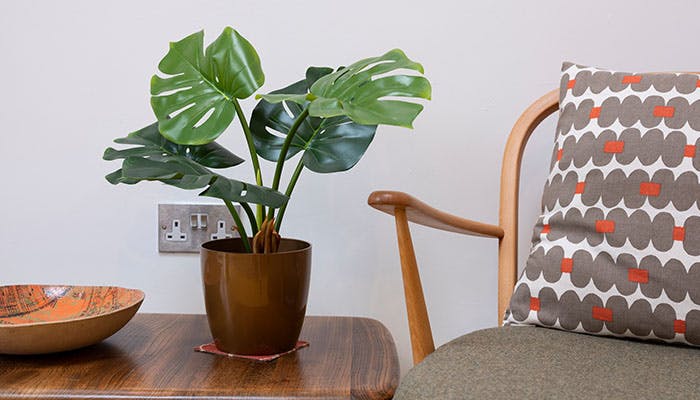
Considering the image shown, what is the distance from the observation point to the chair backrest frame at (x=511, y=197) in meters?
1.23

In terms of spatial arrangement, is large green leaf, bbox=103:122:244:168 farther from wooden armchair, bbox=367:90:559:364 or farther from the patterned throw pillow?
the patterned throw pillow

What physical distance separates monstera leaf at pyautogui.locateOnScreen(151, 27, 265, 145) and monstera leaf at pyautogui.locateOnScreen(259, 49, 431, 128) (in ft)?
0.37

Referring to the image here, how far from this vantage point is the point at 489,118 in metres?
1.43

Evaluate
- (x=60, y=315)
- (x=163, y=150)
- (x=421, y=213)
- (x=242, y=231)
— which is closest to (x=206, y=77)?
(x=163, y=150)

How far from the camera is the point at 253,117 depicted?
1.16 metres

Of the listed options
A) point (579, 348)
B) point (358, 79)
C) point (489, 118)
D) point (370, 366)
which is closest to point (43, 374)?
point (370, 366)

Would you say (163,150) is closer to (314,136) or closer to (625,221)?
(314,136)

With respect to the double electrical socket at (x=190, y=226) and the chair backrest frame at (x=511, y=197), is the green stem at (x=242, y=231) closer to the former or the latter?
the double electrical socket at (x=190, y=226)

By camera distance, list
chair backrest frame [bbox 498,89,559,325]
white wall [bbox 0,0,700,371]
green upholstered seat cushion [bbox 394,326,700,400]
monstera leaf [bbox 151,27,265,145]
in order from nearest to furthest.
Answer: green upholstered seat cushion [bbox 394,326,700,400] < monstera leaf [bbox 151,27,265,145] < chair backrest frame [bbox 498,89,559,325] < white wall [bbox 0,0,700,371]

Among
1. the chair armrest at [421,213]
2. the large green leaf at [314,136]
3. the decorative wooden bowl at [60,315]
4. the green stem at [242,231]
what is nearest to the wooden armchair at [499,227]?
the chair armrest at [421,213]

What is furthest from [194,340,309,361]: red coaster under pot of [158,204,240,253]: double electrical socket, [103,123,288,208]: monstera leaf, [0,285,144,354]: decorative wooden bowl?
[158,204,240,253]: double electrical socket

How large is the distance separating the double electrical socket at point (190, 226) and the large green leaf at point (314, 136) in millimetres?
299

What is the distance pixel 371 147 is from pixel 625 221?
559 mm

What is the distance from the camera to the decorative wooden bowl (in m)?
0.97
